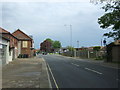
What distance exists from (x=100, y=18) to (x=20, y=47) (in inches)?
1513

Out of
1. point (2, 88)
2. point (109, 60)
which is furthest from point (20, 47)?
point (2, 88)

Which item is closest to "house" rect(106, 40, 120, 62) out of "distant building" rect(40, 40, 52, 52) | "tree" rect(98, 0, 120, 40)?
"tree" rect(98, 0, 120, 40)

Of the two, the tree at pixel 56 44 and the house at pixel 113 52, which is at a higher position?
the tree at pixel 56 44

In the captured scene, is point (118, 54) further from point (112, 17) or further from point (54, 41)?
point (54, 41)

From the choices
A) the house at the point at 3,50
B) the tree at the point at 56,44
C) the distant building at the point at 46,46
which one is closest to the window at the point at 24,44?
the house at the point at 3,50

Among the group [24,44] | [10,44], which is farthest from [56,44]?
[10,44]

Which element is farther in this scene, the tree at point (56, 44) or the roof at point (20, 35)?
Answer: the tree at point (56, 44)

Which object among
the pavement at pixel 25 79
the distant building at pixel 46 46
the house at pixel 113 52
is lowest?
the pavement at pixel 25 79

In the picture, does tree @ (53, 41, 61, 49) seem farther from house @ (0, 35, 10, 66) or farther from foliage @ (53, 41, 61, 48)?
house @ (0, 35, 10, 66)

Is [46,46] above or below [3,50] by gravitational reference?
above

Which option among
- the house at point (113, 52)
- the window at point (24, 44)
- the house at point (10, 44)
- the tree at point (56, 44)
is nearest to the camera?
the house at point (113, 52)

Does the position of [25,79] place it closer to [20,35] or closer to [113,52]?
[113,52]

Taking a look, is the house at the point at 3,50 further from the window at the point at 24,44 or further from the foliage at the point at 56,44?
the foliage at the point at 56,44

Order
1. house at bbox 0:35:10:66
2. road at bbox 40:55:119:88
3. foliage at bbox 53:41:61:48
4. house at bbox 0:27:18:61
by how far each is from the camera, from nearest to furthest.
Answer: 1. road at bbox 40:55:119:88
2. house at bbox 0:35:10:66
3. house at bbox 0:27:18:61
4. foliage at bbox 53:41:61:48
